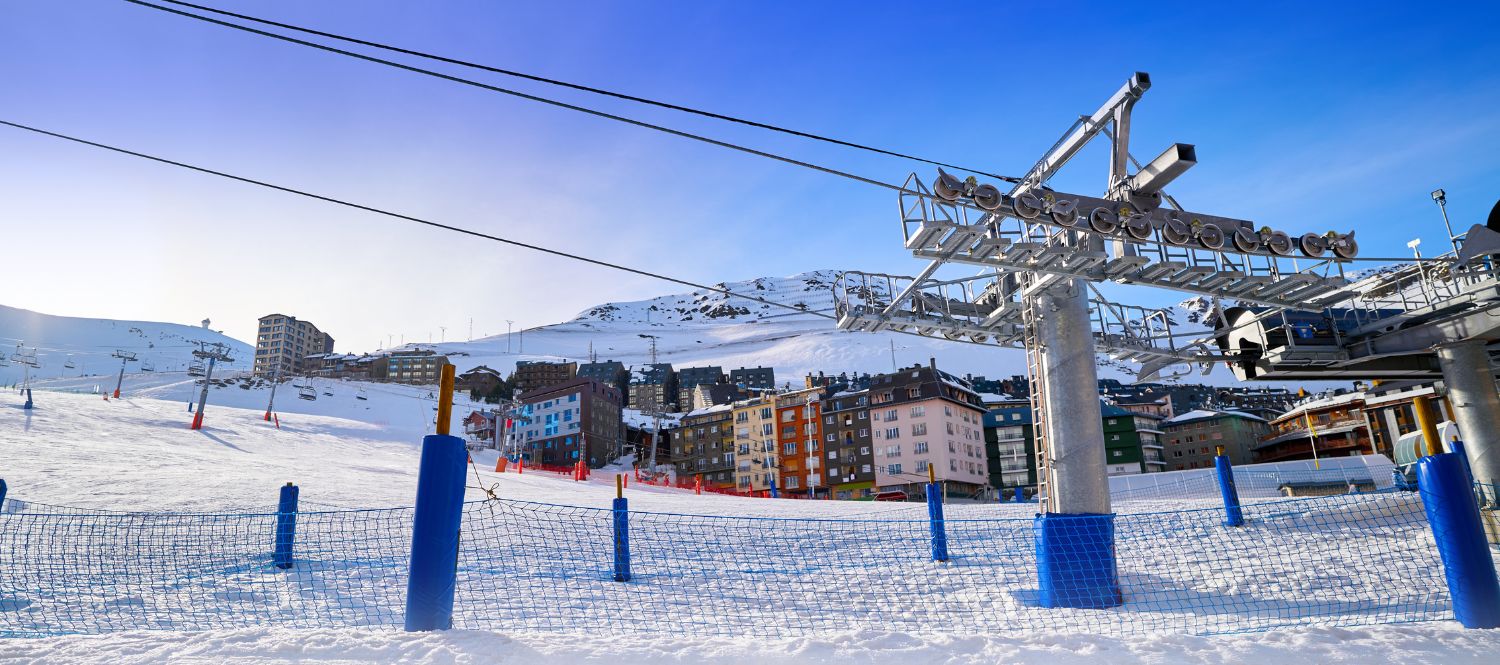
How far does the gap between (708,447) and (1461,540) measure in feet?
289

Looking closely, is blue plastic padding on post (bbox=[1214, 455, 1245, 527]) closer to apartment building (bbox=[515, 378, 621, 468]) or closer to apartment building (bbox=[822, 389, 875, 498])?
apartment building (bbox=[822, 389, 875, 498])

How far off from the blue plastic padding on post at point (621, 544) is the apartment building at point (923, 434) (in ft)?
210

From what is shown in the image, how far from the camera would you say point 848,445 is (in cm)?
8088

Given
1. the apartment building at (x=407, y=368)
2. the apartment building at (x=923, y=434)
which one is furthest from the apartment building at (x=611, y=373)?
the apartment building at (x=923, y=434)

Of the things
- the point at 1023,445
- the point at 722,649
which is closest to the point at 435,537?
the point at 722,649

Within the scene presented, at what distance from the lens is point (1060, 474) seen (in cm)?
1104

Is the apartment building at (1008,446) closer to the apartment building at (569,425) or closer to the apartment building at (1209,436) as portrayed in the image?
the apartment building at (1209,436)

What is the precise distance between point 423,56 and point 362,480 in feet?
57.4

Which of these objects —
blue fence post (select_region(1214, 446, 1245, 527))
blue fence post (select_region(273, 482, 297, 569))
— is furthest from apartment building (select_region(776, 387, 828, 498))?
blue fence post (select_region(273, 482, 297, 569))

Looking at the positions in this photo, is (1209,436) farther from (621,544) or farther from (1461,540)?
(1461,540)

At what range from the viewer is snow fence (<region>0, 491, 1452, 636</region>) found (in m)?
7.80

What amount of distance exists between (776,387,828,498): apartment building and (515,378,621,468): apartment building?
62.6ft

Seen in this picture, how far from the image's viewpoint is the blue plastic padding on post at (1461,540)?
226 inches

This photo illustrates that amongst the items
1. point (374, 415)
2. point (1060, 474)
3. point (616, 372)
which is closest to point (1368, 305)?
point (1060, 474)
